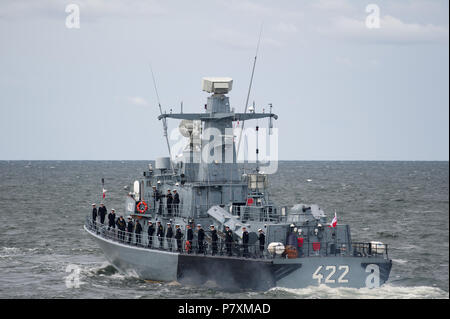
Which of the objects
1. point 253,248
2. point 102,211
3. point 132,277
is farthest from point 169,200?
point 253,248

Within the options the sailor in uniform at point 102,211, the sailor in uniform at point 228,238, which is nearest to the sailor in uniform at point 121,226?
the sailor in uniform at point 102,211

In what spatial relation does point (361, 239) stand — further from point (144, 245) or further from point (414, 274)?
point (144, 245)

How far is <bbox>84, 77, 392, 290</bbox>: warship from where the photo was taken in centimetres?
2517

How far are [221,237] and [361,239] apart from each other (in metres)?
18.5

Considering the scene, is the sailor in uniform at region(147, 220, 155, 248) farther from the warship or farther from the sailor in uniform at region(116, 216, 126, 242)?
the sailor in uniform at region(116, 216, 126, 242)

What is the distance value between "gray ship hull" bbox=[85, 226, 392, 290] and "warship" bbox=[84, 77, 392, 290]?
0.11ft

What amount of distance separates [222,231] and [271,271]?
10.8ft

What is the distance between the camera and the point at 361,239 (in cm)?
4369

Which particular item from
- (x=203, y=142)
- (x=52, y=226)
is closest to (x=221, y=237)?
(x=203, y=142)

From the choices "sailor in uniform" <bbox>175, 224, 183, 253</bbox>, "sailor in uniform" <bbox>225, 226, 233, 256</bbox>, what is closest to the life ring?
"sailor in uniform" <bbox>175, 224, 183, 253</bbox>

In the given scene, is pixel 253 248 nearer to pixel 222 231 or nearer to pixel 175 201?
pixel 222 231

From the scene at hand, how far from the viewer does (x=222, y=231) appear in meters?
27.5
